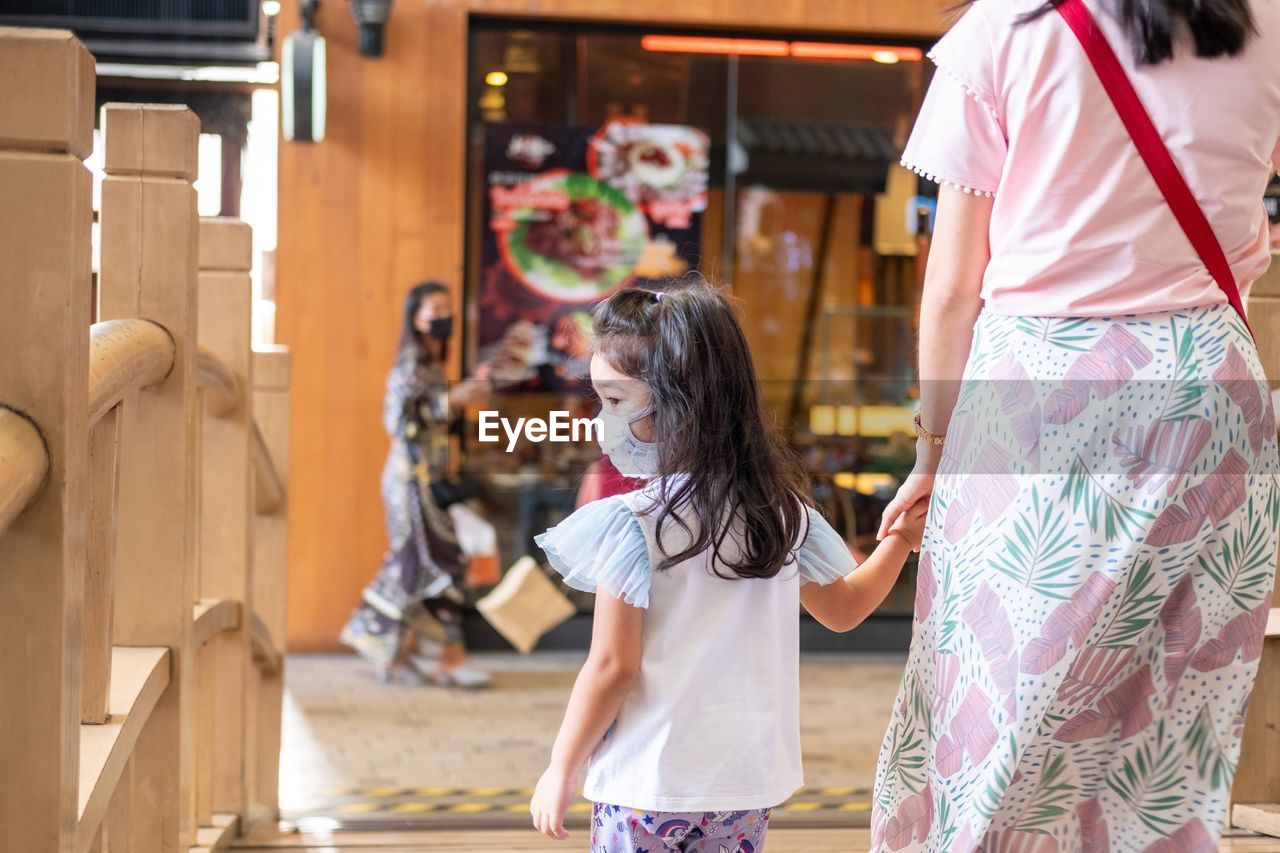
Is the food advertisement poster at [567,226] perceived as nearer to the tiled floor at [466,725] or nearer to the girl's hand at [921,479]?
the tiled floor at [466,725]

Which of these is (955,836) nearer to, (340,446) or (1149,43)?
(1149,43)

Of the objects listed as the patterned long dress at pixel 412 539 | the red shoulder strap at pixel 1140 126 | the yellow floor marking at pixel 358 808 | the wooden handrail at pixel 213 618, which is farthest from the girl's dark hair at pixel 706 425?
the patterned long dress at pixel 412 539

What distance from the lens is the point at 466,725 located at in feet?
17.9

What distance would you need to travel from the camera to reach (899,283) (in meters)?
7.14

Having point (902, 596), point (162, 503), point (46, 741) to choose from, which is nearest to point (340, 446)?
point (902, 596)

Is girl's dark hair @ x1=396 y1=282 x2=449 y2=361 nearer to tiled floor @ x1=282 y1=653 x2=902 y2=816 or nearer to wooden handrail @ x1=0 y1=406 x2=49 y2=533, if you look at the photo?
tiled floor @ x1=282 y1=653 x2=902 y2=816

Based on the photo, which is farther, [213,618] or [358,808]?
[358,808]

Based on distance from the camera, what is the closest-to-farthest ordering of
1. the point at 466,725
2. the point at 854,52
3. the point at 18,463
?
the point at 18,463
the point at 466,725
the point at 854,52

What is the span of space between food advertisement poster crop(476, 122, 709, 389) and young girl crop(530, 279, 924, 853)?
4885 millimetres

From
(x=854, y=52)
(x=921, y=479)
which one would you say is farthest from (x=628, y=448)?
(x=854, y=52)

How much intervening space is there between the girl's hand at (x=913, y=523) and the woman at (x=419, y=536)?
166 inches

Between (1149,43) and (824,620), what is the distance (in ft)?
2.91

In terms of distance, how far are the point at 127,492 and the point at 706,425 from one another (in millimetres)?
1147

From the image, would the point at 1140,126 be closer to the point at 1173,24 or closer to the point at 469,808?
the point at 1173,24
